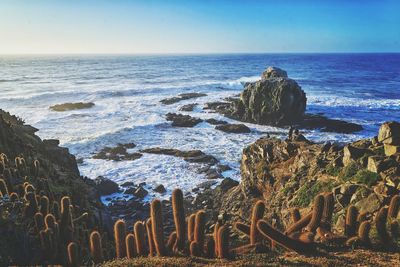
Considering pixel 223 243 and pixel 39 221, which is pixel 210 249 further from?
pixel 39 221

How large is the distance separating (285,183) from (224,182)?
9.00m

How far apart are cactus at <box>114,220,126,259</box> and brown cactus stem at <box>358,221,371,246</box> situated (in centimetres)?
581

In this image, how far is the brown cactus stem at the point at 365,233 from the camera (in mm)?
9305

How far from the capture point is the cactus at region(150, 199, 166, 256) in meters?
8.85

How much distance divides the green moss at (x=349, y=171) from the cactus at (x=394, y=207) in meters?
3.11

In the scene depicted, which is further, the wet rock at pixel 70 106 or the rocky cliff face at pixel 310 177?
the wet rock at pixel 70 106

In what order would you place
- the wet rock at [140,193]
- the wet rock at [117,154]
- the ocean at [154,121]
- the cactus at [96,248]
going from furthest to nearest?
the wet rock at [117,154], the ocean at [154,121], the wet rock at [140,193], the cactus at [96,248]

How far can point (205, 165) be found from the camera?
31.4 metres

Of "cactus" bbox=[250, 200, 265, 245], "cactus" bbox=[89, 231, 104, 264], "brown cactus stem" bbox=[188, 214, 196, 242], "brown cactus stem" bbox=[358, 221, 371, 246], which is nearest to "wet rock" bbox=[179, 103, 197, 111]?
"brown cactus stem" bbox=[188, 214, 196, 242]

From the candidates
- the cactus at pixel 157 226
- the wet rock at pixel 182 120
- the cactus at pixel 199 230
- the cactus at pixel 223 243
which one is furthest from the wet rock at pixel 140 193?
the wet rock at pixel 182 120

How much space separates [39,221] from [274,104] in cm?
4112

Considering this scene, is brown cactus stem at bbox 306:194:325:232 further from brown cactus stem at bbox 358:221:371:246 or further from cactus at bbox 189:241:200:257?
cactus at bbox 189:241:200:257

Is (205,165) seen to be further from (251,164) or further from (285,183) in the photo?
(285,183)

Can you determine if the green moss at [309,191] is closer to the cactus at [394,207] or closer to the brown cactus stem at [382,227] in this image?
the cactus at [394,207]
